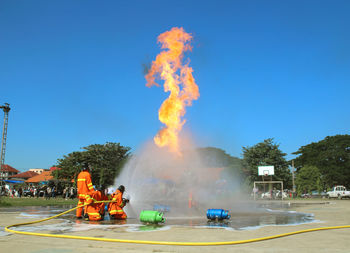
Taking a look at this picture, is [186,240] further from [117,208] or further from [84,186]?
[84,186]

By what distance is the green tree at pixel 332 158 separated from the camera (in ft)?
206

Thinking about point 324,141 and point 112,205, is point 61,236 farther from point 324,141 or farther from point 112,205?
point 324,141

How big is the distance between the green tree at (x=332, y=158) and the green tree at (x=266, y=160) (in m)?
14.7

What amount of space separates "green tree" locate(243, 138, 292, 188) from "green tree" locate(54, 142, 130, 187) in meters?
24.8

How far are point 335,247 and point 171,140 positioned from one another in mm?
18523

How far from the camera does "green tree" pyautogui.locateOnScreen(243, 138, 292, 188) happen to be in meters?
54.7

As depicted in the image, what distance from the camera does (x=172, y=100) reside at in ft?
76.8

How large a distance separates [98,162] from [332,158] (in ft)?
169

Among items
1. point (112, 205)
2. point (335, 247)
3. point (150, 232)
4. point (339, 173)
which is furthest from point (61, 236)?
point (339, 173)

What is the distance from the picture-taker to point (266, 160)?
179 ft

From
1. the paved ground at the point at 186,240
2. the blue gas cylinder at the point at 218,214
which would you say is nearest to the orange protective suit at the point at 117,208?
the paved ground at the point at 186,240

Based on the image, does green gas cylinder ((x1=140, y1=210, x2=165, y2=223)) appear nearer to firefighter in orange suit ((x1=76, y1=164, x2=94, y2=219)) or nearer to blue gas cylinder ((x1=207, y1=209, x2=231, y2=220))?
blue gas cylinder ((x1=207, y1=209, x2=231, y2=220))

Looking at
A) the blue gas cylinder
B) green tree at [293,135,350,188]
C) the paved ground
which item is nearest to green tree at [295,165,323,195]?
green tree at [293,135,350,188]

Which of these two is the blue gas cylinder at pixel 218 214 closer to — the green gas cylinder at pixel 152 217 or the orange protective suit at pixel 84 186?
the green gas cylinder at pixel 152 217
